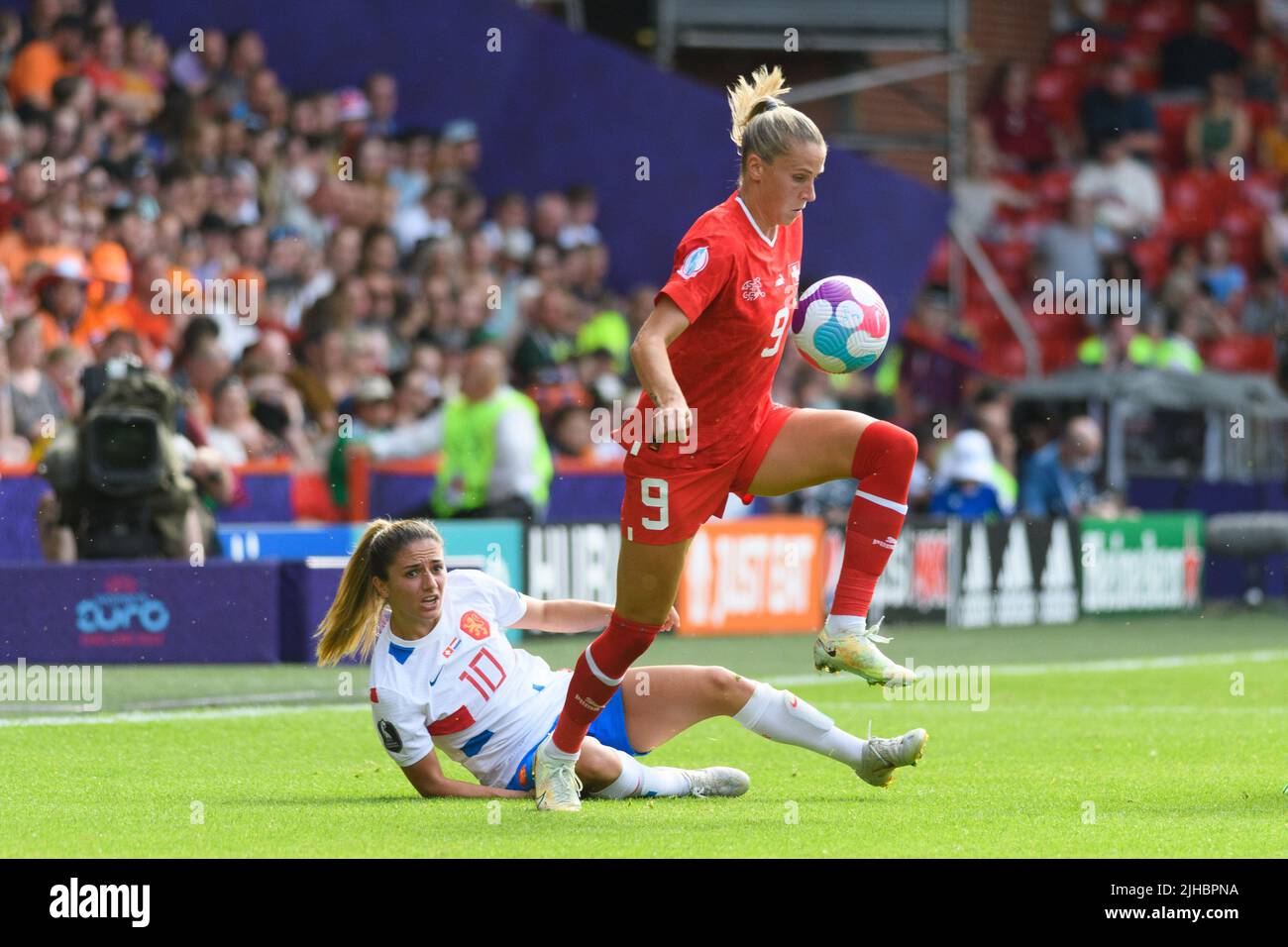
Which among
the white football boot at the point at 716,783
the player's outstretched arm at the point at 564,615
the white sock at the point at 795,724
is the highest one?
the player's outstretched arm at the point at 564,615

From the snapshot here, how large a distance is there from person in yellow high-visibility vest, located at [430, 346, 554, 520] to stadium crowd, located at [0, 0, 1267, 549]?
2cm

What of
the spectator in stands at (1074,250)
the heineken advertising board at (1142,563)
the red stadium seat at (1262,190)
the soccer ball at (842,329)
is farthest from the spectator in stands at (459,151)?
the soccer ball at (842,329)

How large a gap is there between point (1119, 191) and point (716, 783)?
1878cm

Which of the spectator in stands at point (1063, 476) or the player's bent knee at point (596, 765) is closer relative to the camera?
the player's bent knee at point (596, 765)

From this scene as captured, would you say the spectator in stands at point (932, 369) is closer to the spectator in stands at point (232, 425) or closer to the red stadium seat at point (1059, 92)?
the red stadium seat at point (1059, 92)

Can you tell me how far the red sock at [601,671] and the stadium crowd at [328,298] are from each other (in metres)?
7.00

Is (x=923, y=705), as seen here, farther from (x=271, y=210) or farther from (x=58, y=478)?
(x=271, y=210)

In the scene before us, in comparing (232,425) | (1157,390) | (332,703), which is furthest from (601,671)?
(1157,390)

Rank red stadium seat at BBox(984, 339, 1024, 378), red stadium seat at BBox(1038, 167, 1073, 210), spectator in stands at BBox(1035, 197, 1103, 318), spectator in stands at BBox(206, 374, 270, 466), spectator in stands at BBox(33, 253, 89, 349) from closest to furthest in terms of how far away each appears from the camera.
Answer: spectator in stands at BBox(33, 253, 89, 349), spectator in stands at BBox(206, 374, 270, 466), red stadium seat at BBox(984, 339, 1024, 378), spectator in stands at BBox(1035, 197, 1103, 318), red stadium seat at BBox(1038, 167, 1073, 210)

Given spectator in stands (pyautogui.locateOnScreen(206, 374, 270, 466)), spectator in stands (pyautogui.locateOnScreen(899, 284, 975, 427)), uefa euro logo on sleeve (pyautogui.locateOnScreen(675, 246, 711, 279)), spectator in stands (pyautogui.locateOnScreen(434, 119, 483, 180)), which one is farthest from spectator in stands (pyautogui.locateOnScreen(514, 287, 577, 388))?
uefa euro logo on sleeve (pyautogui.locateOnScreen(675, 246, 711, 279))

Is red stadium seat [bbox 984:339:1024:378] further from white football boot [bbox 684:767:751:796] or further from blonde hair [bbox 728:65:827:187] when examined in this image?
blonde hair [bbox 728:65:827:187]

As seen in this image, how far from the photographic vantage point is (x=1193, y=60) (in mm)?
27859

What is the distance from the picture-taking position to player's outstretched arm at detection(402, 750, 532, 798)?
24.4 feet

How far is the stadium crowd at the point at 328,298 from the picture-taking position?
1495cm
